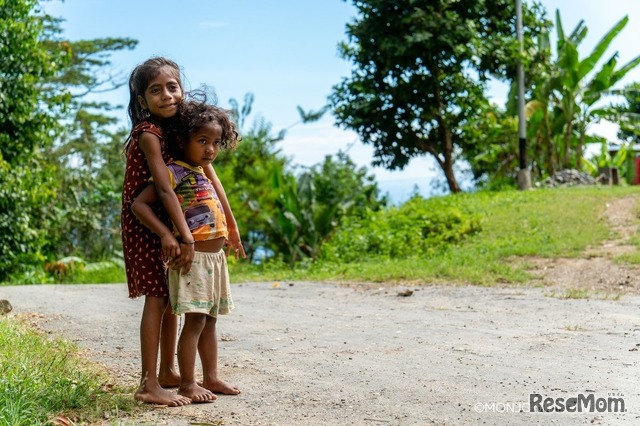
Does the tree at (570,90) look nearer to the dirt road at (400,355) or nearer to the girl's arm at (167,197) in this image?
the dirt road at (400,355)

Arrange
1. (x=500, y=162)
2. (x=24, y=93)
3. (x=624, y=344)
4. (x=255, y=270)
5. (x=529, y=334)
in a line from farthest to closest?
(x=500, y=162)
(x=255, y=270)
(x=24, y=93)
(x=529, y=334)
(x=624, y=344)

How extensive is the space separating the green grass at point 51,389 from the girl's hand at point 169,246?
0.72 metres

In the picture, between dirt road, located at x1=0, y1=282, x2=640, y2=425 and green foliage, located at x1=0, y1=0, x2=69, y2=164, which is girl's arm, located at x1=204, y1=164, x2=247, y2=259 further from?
green foliage, located at x1=0, y1=0, x2=69, y2=164

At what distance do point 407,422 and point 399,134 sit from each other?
62.1ft

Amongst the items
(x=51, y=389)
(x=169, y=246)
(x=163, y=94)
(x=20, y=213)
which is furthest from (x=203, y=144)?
(x=20, y=213)

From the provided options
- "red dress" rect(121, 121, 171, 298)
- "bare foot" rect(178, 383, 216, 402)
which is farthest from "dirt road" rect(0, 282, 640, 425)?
"red dress" rect(121, 121, 171, 298)

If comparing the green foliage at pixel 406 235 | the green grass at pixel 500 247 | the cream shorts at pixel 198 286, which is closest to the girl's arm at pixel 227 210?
the cream shorts at pixel 198 286

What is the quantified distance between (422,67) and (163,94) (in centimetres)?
1778

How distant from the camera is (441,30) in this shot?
20.3 metres

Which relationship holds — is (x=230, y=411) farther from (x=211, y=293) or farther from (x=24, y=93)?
(x=24, y=93)

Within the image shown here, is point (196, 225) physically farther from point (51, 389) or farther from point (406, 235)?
point (406, 235)

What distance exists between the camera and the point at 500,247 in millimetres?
12461

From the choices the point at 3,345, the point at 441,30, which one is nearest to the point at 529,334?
the point at 3,345

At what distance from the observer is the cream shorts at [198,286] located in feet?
13.3
